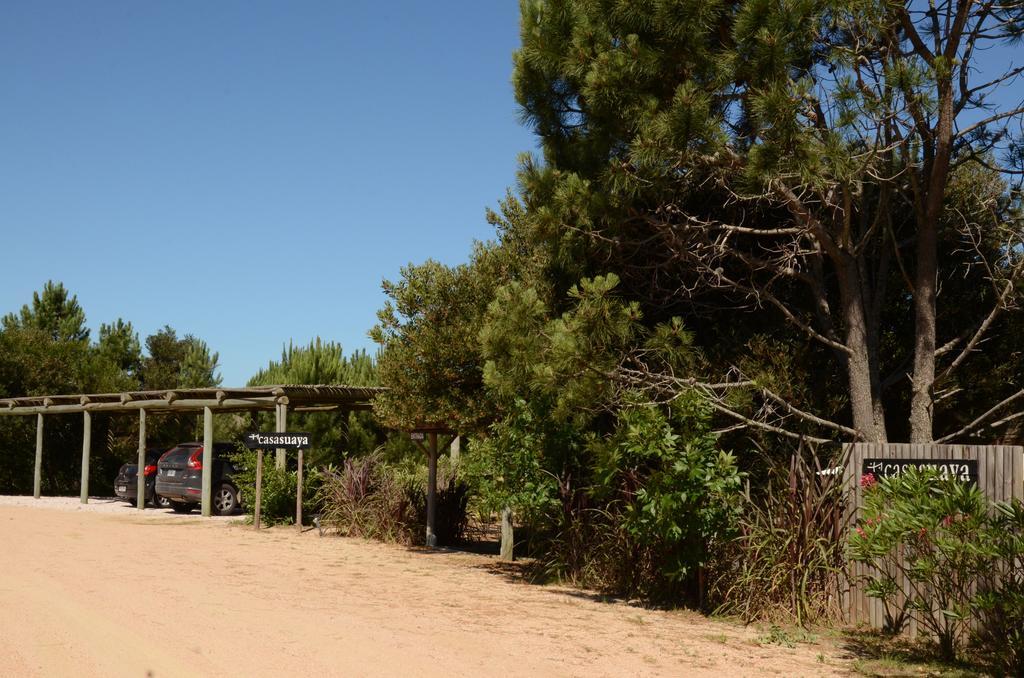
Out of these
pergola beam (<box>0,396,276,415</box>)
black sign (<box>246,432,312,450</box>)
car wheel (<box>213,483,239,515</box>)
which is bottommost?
car wheel (<box>213,483,239,515</box>)

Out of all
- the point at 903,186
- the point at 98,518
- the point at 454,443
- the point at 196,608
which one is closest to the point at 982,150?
the point at 903,186

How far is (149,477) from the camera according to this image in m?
22.6

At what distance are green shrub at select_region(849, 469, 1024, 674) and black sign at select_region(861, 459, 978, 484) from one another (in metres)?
0.70

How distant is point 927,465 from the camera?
8344 millimetres

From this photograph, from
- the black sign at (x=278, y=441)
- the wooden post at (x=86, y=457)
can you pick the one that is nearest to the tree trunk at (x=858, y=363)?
the black sign at (x=278, y=441)

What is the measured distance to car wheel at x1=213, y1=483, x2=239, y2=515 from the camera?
20391 mm

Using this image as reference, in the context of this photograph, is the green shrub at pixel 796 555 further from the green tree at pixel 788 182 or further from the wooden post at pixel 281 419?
the wooden post at pixel 281 419

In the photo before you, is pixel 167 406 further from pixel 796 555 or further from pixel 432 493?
pixel 796 555

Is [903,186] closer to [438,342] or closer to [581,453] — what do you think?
[581,453]

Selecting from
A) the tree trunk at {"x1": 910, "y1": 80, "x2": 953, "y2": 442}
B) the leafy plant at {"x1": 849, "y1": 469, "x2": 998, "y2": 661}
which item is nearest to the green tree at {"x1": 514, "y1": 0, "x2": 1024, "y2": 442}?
the tree trunk at {"x1": 910, "y1": 80, "x2": 953, "y2": 442}

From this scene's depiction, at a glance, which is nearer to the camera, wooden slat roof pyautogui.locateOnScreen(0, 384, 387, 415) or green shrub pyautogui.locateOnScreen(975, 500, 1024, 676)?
green shrub pyautogui.locateOnScreen(975, 500, 1024, 676)

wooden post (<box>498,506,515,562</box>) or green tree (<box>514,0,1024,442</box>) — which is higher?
green tree (<box>514,0,1024,442</box>)

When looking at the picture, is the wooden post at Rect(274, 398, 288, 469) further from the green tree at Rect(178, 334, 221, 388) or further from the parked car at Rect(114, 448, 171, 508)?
the green tree at Rect(178, 334, 221, 388)

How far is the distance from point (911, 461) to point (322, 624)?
18.1 ft
